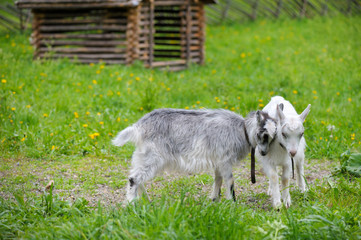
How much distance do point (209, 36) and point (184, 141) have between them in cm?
1288

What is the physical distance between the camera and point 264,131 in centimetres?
483

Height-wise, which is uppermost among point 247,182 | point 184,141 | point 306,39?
point 306,39

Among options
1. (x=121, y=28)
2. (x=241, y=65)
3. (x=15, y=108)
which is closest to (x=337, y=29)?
(x=241, y=65)

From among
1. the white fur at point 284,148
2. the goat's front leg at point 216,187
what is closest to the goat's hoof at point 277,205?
the white fur at point 284,148

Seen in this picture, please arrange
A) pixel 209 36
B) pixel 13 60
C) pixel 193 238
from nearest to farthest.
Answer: pixel 193 238, pixel 13 60, pixel 209 36

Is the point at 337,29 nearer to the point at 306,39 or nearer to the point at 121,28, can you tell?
the point at 306,39

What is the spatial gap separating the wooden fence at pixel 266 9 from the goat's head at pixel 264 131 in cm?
1575

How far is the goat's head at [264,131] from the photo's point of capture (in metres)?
4.82

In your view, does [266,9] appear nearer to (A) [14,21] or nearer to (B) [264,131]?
(A) [14,21]

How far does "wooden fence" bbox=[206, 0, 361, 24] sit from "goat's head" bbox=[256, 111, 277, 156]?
15746 mm

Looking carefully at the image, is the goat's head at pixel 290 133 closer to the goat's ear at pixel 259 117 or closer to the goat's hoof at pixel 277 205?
the goat's ear at pixel 259 117

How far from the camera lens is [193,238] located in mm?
3768

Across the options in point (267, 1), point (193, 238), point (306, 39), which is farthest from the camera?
point (267, 1)

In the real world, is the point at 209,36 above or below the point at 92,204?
above
